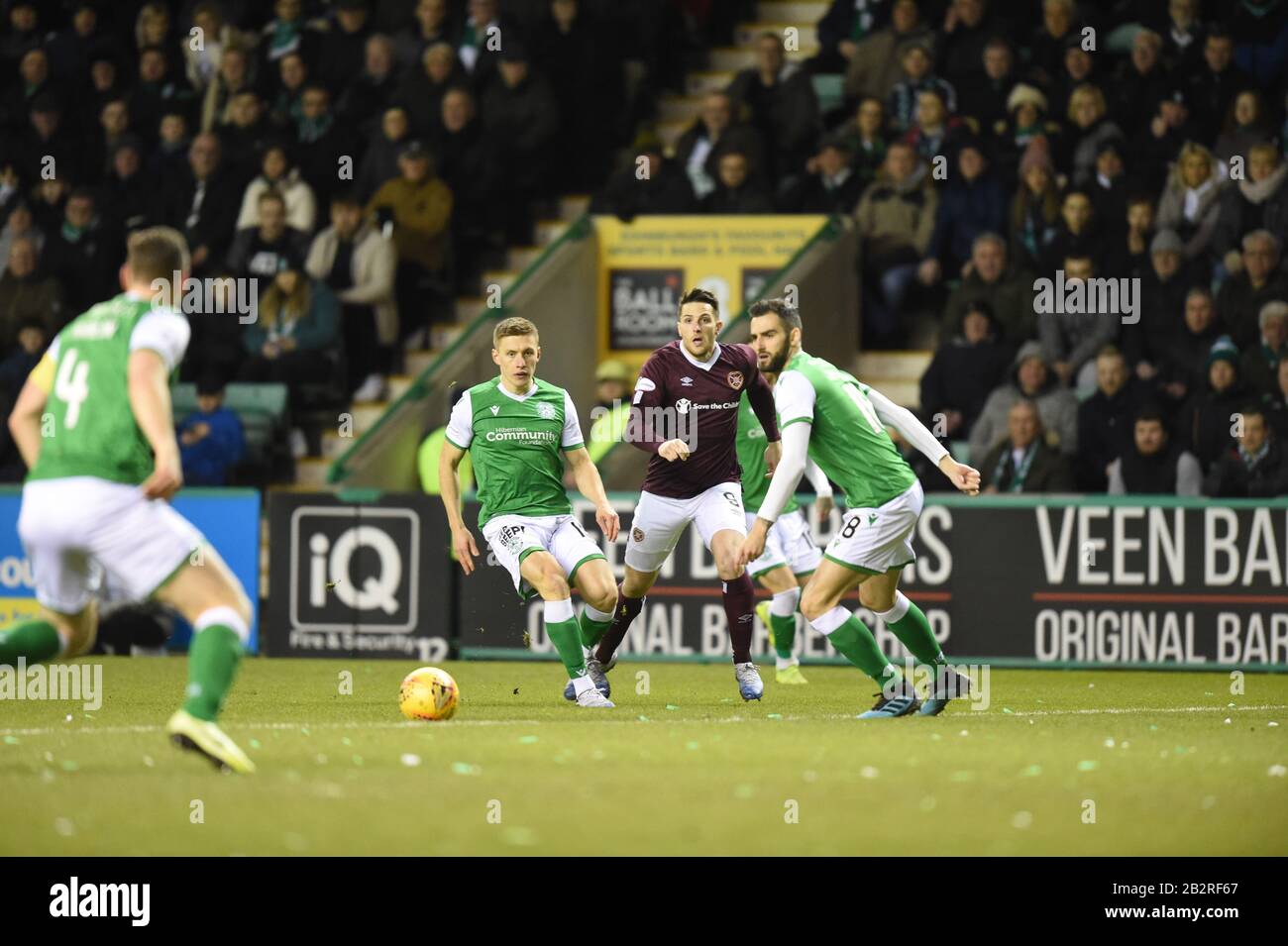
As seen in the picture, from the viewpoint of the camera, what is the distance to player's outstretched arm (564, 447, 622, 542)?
1146 cm

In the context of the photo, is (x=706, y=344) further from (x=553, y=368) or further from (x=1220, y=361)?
(x=553, y=368)

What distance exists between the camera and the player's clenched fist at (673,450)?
36.7ft

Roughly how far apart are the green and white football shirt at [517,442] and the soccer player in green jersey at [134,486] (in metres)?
3.59

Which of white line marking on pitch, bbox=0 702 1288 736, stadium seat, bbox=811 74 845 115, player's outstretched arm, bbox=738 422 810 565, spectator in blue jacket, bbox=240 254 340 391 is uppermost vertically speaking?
stadium seat, bbox=811 74 845 115

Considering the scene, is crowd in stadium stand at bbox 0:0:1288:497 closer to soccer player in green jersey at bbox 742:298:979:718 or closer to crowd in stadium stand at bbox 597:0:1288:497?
crowd in stadium stand at bbox 597:0:1288:497

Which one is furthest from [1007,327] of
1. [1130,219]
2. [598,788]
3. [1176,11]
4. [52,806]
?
[52,806]

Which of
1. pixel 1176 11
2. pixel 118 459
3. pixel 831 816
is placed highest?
pixel 1176 11

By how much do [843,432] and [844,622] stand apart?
93 cm

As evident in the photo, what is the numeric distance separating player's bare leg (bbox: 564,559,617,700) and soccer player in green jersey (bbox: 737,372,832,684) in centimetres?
153

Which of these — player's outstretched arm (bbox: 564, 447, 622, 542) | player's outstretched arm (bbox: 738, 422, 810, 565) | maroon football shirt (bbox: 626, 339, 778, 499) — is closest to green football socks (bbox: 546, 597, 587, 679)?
player's outstretched arm (bbox: 564, 447, 622, 542)

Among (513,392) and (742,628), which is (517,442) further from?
(742,628)

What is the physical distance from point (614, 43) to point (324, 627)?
6725 mm

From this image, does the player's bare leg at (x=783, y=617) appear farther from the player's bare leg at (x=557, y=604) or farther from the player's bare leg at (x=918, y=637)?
the player's bare leg at (x=918, y=637)

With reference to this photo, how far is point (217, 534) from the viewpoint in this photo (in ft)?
56.4
